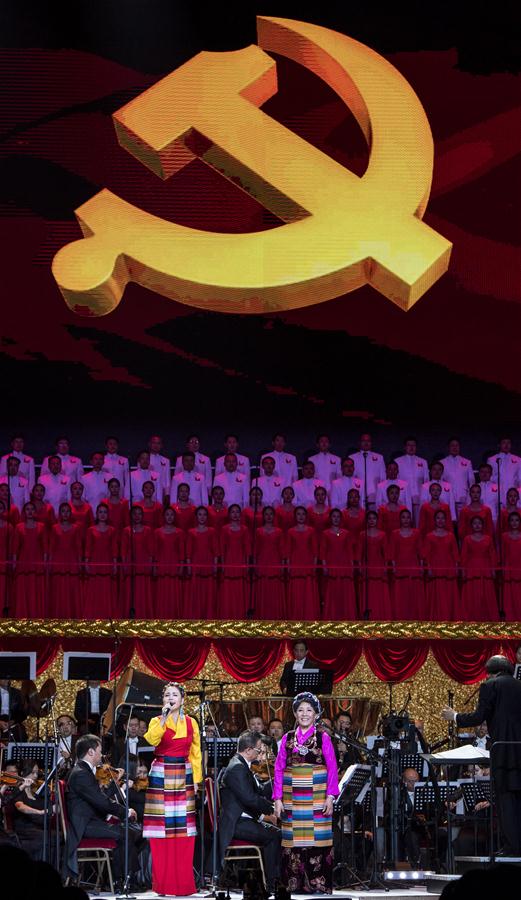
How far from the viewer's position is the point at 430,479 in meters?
17.0

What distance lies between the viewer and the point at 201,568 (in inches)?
594

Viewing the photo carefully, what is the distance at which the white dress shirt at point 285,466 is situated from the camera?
55.8 ft

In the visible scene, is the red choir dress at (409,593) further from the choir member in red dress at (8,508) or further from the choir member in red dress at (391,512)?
the choir member in red dress at (8,508)

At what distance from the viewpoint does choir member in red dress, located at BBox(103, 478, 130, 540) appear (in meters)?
15.5

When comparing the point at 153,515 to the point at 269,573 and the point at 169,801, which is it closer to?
the point at 269,573

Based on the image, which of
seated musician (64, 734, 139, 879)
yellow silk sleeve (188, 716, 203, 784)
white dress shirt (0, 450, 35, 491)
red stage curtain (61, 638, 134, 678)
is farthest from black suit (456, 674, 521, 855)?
white dress shirt (0, 450, 35, 491)

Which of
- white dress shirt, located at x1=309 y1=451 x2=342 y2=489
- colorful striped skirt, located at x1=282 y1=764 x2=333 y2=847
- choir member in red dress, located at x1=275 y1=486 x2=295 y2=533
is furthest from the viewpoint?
white dress shirt, located at x1=309 y1=451 x2=342 y2=489

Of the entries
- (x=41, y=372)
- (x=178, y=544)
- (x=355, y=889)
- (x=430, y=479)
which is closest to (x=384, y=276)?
(x=430, y=479)

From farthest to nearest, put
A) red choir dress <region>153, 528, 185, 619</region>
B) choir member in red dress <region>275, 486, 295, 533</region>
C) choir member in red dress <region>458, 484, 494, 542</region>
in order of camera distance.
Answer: choir member in red dress <region>275, 486, 295, 533</region>
choir member in red dress <region>458, 484, 494, 542</region>
red choir dress <region>153, 528, 185, 619</region>

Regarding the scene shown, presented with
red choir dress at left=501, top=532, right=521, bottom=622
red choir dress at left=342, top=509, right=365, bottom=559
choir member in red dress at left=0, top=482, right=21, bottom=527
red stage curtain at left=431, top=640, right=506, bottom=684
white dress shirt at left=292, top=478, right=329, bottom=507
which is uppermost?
white dress shirt at left=292, top=478, right=329, bottom=507

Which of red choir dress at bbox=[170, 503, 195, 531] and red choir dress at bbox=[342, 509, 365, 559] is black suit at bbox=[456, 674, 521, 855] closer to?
A: red choir dress at bbox=[342, 509, 365, 559]

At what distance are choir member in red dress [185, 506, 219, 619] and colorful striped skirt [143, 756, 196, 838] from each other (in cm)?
554

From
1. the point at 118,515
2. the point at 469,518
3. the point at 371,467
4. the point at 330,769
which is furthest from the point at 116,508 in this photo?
the point at 330,769

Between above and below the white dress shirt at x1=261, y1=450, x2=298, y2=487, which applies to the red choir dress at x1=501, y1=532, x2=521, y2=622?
below
